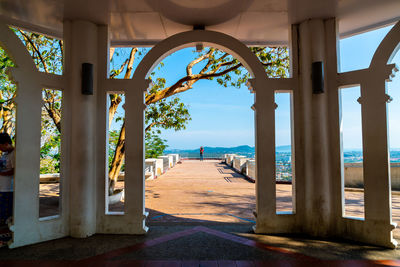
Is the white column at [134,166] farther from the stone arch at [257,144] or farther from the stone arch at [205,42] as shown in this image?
the stone arch at [205,42]

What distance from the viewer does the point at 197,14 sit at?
11.9 feet

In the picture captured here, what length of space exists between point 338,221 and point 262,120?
1873 mm

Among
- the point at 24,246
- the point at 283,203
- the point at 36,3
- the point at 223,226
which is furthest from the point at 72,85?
the point at 283,203

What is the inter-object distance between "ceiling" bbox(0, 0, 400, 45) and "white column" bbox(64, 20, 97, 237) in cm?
33

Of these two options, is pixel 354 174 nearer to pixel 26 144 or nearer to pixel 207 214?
pixel 207 214

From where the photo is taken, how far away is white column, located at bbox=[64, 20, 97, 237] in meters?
3.52

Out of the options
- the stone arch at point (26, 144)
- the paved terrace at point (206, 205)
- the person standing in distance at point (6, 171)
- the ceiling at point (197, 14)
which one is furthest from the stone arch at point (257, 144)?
the person standing in distance at point (6, 171)

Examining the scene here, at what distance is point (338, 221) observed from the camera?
3508 mm

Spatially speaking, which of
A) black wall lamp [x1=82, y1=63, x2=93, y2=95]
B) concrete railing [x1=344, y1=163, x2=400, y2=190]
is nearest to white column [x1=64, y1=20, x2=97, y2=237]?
black wall lamp [x1=82, y1=63, x2=93, y2=95]

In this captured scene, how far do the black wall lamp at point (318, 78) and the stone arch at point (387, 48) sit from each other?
0.64 meters

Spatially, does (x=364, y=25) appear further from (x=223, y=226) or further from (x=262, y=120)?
(x=223, y=226)

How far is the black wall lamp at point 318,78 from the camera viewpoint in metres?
3.50

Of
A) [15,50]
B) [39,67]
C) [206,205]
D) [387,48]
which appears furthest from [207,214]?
[39,67]

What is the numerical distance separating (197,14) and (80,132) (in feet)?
8.32
